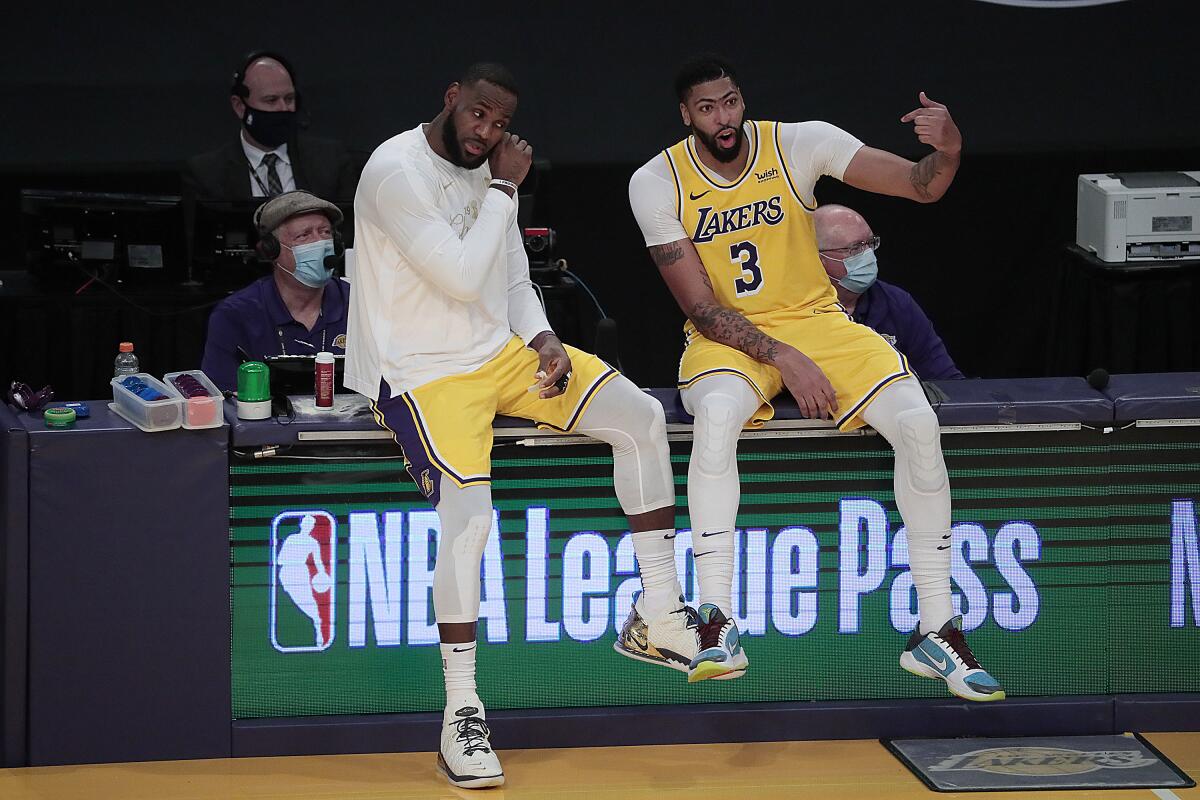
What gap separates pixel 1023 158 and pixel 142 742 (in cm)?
523

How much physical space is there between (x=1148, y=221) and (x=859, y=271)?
2450 mm

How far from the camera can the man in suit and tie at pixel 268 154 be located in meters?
8.00

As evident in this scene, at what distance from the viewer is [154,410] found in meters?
4.91

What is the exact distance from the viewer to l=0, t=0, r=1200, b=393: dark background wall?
8367 millimetres

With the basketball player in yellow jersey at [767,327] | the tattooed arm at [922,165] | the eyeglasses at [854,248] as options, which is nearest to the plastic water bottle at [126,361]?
the basketball player in yellow jersey at [767,327]

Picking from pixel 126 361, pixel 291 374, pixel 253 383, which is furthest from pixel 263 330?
pixel 253 383

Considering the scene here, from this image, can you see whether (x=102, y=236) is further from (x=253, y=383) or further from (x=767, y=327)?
(x=767, y=327)

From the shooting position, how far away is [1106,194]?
8.15 m

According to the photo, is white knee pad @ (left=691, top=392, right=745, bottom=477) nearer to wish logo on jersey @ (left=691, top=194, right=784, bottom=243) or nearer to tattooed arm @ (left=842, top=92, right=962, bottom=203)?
wish logo on jersey @ (left=691, top=194, right=784, bottom=243)

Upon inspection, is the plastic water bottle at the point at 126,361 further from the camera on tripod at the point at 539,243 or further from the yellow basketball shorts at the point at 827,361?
the camera on tripod at the point at 539,243

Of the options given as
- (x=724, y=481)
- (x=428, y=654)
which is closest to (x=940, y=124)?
(x=724, y=481)

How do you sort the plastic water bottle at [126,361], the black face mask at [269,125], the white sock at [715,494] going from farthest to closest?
the black face mask at [269,125] < the plastic water bottle at [126,361] < the white sock at [715,494]

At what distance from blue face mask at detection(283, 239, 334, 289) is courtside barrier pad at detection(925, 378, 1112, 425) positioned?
2136 mm

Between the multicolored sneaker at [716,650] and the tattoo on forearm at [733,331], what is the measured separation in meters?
0.78
